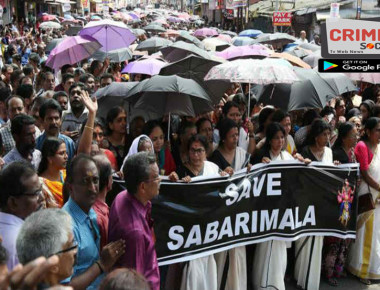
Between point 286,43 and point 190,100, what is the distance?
1042 centimetres

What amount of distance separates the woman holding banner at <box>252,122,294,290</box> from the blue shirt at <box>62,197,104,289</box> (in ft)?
7.18

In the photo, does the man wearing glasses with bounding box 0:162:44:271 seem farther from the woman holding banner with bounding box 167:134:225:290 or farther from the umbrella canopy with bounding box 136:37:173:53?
the umbrella canopy with bounding box 136:37:173:53

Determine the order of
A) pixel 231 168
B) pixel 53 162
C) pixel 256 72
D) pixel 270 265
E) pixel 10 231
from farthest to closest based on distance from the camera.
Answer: pixel 256 72 → pixel 270 265 → pixel 231 168 → pixel 53 162 → pixel 10 231

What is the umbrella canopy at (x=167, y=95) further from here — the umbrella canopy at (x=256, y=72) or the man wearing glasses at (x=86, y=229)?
the man wearing glasses at (x=86, y=229)

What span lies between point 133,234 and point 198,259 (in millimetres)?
1526

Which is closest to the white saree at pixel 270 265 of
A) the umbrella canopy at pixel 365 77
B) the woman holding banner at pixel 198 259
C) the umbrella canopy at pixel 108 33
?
the woman holding banner at pixel 198 259

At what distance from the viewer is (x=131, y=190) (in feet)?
11.5

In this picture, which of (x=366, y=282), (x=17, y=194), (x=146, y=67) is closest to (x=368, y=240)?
(x=366, y=282)

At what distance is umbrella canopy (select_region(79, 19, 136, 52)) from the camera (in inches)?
421

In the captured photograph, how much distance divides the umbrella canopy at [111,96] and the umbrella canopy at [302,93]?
1.89 meters

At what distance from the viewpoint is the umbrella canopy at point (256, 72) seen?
6348 millimetres

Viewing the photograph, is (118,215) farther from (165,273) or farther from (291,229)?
(291,229)

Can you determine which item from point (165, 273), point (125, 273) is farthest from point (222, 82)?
point (125, 273)

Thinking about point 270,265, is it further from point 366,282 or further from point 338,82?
point 338,82
